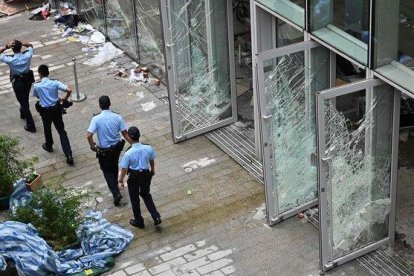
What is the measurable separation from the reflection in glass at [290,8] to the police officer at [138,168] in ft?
7.07

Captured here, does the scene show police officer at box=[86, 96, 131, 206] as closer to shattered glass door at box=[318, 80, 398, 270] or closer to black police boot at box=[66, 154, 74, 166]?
black police boot at box=[66, 154, 74, 166]

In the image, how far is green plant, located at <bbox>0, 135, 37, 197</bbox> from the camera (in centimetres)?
1074

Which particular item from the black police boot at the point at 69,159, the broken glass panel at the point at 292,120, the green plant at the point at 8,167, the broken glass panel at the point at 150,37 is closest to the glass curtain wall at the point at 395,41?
the broken glass panel at the point at 292,120

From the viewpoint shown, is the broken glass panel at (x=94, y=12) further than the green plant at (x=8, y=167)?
Yes

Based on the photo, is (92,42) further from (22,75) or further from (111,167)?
(111,167)

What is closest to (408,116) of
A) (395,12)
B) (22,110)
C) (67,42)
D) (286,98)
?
(286,98)

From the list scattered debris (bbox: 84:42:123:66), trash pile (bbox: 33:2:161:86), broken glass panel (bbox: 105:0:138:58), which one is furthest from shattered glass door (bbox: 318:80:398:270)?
scattered debris (bbox: 84:42:123:66)

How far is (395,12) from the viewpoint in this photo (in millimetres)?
8531

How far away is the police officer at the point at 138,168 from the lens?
9.79m

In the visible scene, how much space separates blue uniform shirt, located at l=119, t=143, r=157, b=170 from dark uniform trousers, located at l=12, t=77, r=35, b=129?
3.27 meters

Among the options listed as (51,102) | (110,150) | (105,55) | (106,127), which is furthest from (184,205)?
(105,55)

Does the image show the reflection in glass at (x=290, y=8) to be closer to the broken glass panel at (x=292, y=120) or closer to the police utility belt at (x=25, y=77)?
the broken glass panel at (x=292, y=120)

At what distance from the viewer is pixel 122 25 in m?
14.8

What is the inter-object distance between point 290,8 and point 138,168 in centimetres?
250
